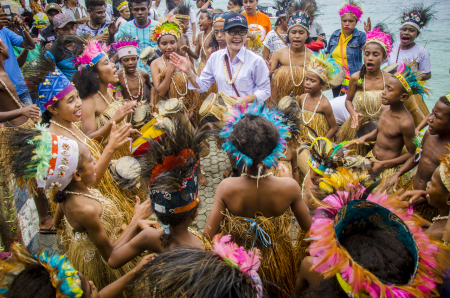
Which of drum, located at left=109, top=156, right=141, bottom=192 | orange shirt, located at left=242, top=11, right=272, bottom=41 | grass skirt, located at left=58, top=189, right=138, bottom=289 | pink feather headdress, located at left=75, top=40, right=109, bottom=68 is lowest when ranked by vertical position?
grass skirt, located at left=58, top=189, right=138, bottom=289

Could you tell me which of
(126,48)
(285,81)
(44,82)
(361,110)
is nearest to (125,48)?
(126,48)

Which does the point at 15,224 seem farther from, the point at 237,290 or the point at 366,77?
the point at 366,77

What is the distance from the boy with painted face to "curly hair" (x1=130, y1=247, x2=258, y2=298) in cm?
236

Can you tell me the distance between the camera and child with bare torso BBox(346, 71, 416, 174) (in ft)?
9.98

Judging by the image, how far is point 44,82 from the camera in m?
2.67

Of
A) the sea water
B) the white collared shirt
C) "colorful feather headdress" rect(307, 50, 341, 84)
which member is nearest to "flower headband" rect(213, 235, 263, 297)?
the white collared shirt

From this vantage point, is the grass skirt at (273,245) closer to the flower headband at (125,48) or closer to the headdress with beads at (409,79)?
the headdress with beads at (409,79)

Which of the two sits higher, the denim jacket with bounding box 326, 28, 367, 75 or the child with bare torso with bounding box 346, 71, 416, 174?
the denim jacket with bounding box 326, 28, 367, 75

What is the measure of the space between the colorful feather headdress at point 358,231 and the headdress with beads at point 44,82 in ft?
8.36

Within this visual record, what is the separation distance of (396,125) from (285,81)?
84.5 inches

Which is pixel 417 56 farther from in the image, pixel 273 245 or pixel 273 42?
pixel 273 245

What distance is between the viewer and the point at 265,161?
6.63ft

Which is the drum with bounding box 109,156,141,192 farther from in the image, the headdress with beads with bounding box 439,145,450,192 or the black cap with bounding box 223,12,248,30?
the headdress with beads with bounding box 439,145,450,192

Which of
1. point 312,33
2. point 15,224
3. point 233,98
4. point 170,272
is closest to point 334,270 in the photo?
point 170,272
